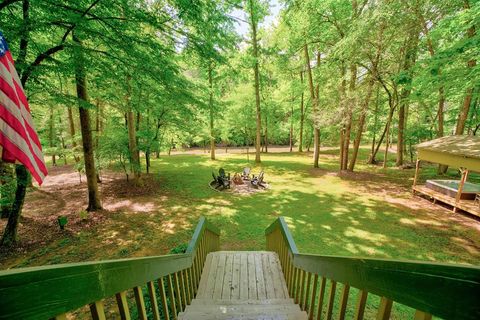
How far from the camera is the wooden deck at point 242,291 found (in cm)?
239

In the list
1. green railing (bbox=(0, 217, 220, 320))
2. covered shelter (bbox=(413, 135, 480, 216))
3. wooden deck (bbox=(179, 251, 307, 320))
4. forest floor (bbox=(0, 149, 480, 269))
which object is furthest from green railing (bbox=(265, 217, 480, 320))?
covered shelter (bbox=(413, 135, 480, 216))

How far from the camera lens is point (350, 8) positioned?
14.1 m

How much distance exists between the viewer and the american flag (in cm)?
193

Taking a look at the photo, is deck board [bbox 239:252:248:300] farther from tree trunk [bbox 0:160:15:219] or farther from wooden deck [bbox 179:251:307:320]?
tree trunk [bbox 0:160:15:219]

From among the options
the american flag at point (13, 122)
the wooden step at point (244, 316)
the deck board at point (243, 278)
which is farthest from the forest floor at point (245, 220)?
the american flag at point (13, 122)

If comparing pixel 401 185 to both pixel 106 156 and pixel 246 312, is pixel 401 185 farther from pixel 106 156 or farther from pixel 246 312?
pixel 106 156

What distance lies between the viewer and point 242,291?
3590 millimetres

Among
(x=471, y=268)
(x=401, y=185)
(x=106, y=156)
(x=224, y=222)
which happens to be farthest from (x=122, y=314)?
(x=401, y=185)

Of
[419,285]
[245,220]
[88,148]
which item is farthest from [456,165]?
[88,148]

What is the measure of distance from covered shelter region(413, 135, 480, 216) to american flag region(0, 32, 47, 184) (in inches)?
516

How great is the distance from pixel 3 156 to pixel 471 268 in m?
2.92

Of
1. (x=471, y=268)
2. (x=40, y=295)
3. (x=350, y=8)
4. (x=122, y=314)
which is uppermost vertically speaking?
(x=350, y=8)

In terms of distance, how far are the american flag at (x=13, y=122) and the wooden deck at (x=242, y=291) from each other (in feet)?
6.96

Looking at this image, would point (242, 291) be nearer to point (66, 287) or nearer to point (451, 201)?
point (66, 287)
